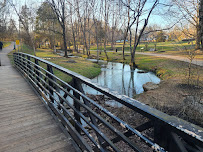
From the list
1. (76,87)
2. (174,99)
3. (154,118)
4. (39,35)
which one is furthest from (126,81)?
(39,35)

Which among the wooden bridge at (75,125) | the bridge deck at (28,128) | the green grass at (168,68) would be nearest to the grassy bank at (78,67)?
the green grass at (168,68)

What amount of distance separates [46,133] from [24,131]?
1.43 feet

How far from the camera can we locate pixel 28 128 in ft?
9.45

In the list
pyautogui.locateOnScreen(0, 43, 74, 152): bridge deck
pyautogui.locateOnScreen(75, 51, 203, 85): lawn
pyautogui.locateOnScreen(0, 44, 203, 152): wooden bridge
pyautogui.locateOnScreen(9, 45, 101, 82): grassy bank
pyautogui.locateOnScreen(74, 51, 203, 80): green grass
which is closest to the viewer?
pyautogui.locateOnScreen(0, 44, 203, 152): wooden bridge

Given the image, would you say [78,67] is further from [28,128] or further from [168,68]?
[28,128]

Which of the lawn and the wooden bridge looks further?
the lawn

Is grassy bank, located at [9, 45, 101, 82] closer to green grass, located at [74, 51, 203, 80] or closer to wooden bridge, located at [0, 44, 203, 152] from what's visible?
green grass, located at [74, 51, 203, 80]

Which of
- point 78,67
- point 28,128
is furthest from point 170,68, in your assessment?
point 28,128

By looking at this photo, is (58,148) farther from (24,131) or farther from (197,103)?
(197,103)

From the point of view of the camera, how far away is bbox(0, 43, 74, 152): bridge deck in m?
2.36

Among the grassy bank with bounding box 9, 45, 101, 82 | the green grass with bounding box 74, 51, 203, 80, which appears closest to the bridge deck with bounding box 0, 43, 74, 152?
the grassy bank with bounding box 9, 45, 101, 82

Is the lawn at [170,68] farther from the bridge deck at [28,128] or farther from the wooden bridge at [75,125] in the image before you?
the bridge deck at [28,128]

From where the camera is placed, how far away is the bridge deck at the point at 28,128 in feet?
7.73

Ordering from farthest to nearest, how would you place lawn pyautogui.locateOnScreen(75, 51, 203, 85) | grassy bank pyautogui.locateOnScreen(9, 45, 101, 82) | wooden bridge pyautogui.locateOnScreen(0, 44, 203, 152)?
grassy bank pyautogui.locateOnScreen(9, 45, 101, 82), lawn pyautogui.locateOnScreen(75, 51, 203, 85), wooden bridge pyautogui.locateOnScreen(0, 44, 203, 152)
